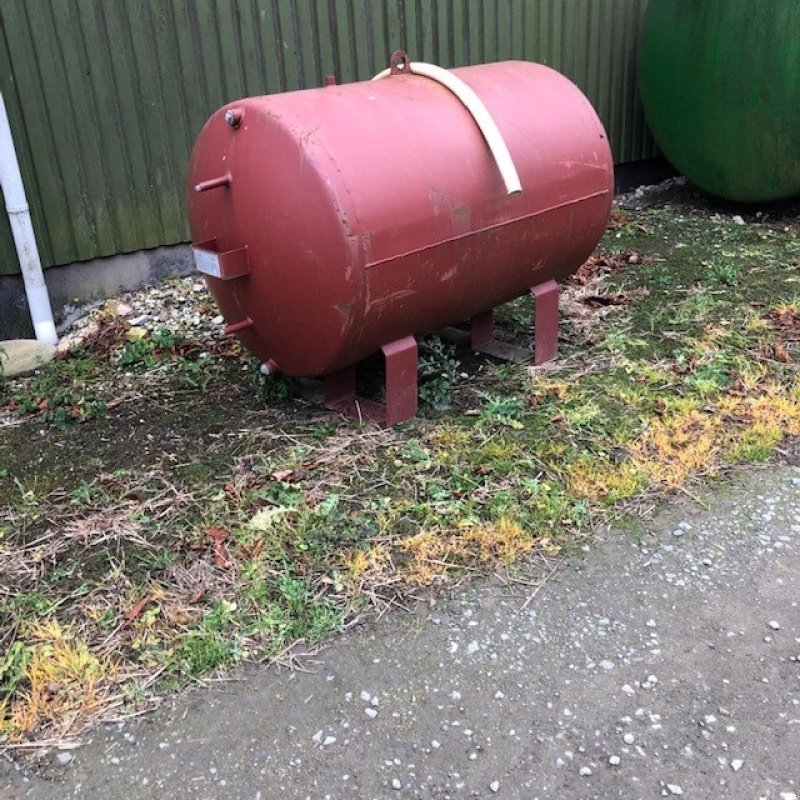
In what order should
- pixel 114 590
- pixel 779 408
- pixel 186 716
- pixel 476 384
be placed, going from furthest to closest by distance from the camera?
pixel 476 384, pixel 779 408, pixel 114 590, pixel 186 716

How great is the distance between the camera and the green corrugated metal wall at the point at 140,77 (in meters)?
4.46

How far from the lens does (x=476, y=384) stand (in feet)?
12.9

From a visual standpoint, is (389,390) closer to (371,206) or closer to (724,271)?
(371,206)

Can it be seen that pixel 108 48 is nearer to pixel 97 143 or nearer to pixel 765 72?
pixel 97 143

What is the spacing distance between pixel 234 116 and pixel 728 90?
176 inches

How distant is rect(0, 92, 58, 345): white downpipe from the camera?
4297 mm

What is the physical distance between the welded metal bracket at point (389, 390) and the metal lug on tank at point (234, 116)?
992mm

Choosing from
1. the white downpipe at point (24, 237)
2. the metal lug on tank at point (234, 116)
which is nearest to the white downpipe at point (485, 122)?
the metal lug on tank at point (234, 116)

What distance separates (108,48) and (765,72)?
4.35 meters

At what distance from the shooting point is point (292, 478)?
316 centimetres

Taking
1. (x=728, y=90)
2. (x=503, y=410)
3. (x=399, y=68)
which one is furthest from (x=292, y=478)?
(x=728, y=90)

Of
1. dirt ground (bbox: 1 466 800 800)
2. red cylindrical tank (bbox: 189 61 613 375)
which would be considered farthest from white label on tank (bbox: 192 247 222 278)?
dirt ground (bbox: 1 466 800 800)

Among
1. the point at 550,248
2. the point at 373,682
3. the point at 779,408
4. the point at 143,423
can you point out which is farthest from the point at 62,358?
the point at 779,408

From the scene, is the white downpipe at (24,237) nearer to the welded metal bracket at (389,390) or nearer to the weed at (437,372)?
the welded metal bracket at (389,390)
